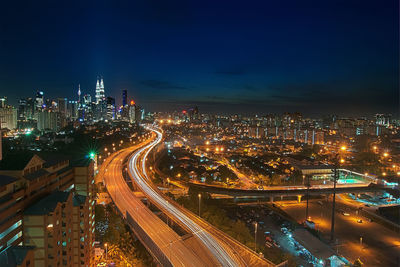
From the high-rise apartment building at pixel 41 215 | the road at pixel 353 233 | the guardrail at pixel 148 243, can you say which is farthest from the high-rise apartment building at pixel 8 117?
the road at pixel 353 233

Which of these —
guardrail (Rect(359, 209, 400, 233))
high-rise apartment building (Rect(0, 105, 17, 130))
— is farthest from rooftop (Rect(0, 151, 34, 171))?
high-rise apartment building (Rect(0, 105, 17, 130))

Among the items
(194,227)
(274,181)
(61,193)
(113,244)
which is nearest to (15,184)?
(61,193)

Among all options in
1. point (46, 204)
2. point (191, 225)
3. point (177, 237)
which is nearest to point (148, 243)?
point (177, 237)

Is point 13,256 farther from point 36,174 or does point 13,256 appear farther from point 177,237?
point 177,237

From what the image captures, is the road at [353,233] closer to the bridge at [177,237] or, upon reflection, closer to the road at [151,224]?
the bridge at [177,237]

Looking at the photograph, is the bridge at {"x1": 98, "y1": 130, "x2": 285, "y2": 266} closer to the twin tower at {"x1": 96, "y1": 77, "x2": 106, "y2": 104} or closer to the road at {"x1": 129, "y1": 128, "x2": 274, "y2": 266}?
the road at {"x1": 129, "y1": 128, "x2": 274, "y2": 266}

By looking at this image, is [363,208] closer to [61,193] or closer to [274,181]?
[274,181]
